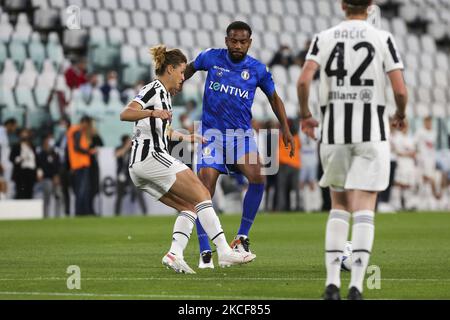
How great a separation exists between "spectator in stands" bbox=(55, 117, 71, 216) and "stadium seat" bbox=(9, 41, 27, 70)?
6.36ft

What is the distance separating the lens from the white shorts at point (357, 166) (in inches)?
282

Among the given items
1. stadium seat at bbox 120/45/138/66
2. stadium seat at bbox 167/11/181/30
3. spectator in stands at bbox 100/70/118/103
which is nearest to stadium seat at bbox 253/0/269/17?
stadium seat at bbox 167/11/181/30

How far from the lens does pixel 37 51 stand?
23750 mm

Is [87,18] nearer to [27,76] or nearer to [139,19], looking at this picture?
[139,19]

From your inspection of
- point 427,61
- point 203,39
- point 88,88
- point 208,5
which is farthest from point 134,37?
point 427,61

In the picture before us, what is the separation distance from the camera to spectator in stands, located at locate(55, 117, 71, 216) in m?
21.7

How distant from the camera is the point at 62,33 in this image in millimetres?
24562

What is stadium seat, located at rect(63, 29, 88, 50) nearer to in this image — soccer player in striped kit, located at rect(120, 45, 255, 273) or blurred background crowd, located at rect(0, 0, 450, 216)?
blurred background crowd, located at rect(0, 0, 450, 216)

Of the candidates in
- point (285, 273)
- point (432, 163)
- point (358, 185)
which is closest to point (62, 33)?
point (432, 163)

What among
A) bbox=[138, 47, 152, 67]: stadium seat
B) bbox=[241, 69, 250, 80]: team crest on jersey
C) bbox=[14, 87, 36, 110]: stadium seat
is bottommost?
bbox=[241, 69, 250, 80]: team crest on jersey

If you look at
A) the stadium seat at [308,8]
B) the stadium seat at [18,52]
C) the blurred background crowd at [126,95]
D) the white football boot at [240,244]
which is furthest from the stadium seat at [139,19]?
the white football boot at [240,244]

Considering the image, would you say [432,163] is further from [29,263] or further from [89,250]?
[29,263]

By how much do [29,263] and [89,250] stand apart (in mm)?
1930

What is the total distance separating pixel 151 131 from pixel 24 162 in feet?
39.3
